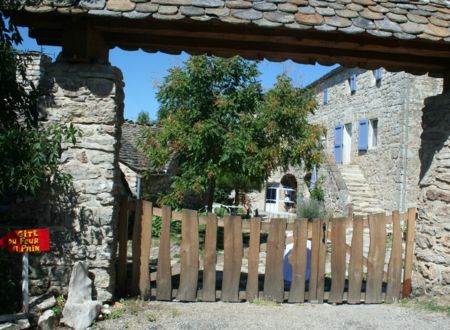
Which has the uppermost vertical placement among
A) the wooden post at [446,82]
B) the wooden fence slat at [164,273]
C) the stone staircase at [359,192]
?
the wooden post at [446,82]

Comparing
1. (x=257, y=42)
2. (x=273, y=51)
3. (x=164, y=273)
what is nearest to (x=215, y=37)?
(x=257, y=42)

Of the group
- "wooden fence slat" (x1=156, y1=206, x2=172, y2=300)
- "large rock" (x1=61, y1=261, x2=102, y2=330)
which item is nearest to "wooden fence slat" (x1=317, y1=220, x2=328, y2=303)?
"wooden fence slat" (x1=156, y1=206, x2=172, y2=300)

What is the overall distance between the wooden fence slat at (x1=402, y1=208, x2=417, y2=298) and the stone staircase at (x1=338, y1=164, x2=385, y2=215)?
1059 centimetres

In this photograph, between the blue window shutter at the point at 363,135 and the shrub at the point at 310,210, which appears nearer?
the shrub at the point at 310,210

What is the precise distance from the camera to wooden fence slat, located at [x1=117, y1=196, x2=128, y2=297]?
525cm

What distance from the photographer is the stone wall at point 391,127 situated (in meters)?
15.0

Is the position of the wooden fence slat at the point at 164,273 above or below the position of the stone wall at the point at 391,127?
below

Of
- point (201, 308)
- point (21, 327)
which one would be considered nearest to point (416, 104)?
point (201, 308)

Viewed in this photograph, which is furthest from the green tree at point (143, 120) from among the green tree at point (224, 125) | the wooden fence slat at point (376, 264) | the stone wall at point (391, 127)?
the wooden fence slat at point (376, 264)

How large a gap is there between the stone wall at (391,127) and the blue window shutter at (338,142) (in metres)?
0.75

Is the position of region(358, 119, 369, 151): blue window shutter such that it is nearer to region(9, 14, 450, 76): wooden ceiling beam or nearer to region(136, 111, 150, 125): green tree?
region(136, 111, 150, 125): green tree

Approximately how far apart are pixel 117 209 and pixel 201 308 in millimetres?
1473

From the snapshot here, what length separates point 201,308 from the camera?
5164mm

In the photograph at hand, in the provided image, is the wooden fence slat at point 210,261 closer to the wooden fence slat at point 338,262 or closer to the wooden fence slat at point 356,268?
the wooden fence slat at point 338,262
